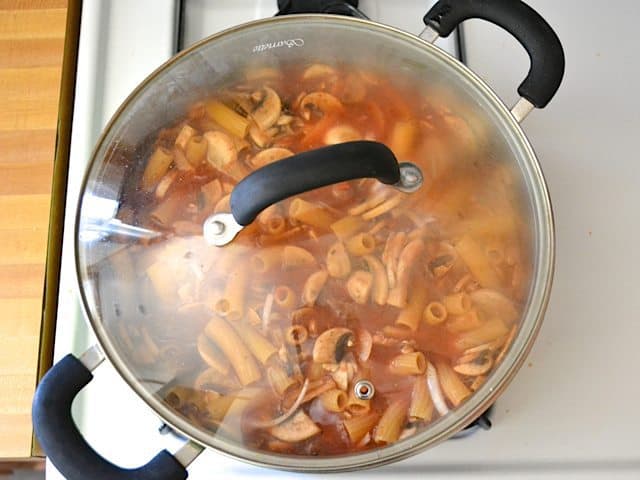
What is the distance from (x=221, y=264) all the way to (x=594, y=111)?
0.45 m

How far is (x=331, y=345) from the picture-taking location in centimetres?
58

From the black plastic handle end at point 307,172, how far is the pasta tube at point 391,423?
21 centimetres

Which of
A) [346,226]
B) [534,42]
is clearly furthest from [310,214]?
[534,42]

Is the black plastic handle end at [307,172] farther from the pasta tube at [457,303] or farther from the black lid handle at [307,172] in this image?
the pasta tube at [457,303]

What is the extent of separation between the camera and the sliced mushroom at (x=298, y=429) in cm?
58

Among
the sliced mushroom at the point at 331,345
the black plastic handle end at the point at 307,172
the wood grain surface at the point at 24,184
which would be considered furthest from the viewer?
the wood grain surface at the point at 24,184

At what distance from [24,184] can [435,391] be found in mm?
494

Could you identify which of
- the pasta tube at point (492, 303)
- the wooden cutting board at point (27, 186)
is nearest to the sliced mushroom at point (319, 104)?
the pasta tube at point (492, 303)

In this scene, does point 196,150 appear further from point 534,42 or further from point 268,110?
point 534,42

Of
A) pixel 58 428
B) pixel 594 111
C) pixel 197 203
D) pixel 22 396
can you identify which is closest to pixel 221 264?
pixel 197 203

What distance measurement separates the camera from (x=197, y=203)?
0.61 meters

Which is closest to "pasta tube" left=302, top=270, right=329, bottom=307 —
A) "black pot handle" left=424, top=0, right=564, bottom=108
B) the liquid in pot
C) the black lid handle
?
the liquid in pot

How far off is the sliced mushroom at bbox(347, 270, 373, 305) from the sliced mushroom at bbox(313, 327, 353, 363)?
28 millimetres

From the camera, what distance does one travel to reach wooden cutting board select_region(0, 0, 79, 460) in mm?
723
